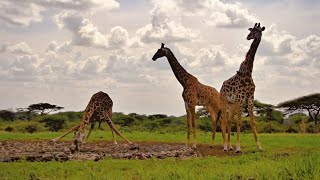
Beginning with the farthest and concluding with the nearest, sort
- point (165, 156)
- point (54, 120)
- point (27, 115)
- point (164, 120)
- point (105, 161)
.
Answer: point (27, 115)
point (164, 120)
point (54, 120)
point (165, 156)
point (105, 161)

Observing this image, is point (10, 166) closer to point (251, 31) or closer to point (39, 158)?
point (39, 158)

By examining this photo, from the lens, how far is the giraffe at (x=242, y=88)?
17.4 metres

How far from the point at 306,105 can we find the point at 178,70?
86.2 feet

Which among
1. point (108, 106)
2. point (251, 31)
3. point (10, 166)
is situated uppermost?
point (251, 31)

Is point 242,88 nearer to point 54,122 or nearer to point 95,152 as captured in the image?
point 95,152

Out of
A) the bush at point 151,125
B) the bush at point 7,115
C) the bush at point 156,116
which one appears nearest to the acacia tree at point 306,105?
the bush at point 151,125

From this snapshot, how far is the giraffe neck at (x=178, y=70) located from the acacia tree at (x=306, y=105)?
25046 mm

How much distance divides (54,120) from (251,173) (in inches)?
1431

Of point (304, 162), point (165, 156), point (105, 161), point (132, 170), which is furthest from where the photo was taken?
point (165, 156)

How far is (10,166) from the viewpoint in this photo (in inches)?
517

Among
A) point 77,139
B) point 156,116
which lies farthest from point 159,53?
point 156,116

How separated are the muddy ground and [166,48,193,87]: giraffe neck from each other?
8.51 feet

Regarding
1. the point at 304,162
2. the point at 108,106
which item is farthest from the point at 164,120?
the point at 304,162

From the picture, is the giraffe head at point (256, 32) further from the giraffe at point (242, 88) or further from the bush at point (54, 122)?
the bush at point (54, 122)
